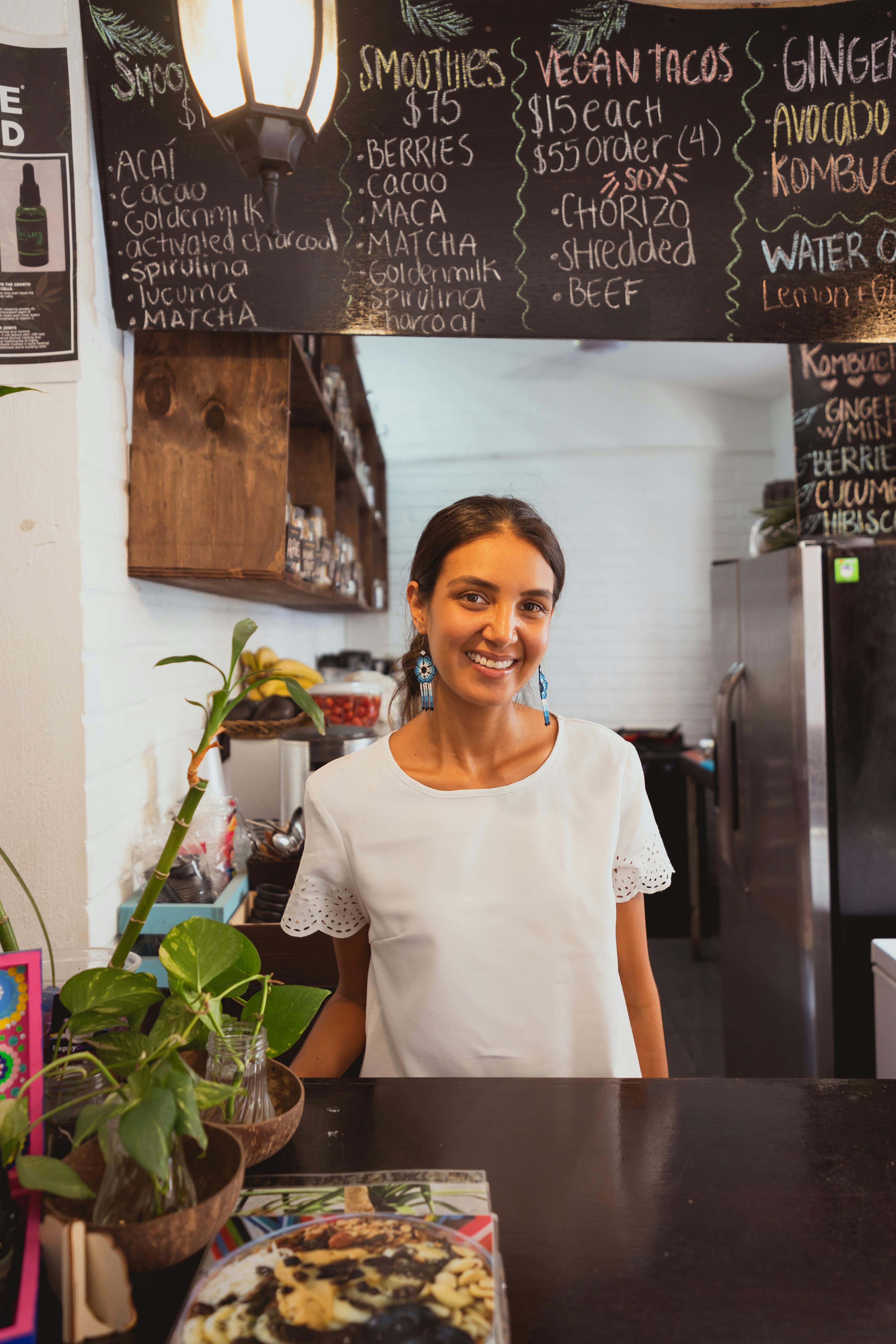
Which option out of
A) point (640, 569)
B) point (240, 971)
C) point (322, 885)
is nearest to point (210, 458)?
point (322, 885)

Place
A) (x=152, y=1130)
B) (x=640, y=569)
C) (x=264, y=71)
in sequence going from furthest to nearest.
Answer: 1. (x=640, y=569)
2. (x=264, y=71)
3. (x=152, y=1130)

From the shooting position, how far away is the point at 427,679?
147 cm

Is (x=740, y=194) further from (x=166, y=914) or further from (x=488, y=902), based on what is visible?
(x=166, y=914)

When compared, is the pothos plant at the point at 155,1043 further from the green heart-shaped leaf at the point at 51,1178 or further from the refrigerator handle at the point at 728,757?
the refrigerator handle at the point at 728,757

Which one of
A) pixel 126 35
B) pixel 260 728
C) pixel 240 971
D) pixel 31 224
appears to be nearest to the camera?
pixel 240 971

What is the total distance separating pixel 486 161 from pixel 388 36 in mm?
304

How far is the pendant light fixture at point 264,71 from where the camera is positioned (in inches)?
41.5

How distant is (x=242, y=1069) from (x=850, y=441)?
281 centimetres

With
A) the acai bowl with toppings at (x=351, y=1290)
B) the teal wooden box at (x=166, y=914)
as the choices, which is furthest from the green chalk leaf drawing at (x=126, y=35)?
the acai bowl with toppings at (x=351, y=1290)

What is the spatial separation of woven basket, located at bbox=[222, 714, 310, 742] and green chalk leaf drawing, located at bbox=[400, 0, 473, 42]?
1.71 m

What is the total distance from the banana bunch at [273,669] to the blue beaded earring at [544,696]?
1.52m

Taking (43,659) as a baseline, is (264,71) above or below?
above

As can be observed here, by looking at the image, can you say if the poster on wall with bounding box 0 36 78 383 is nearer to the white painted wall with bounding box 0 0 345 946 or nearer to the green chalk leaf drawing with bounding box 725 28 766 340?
the white painted wall with bounding box 0 0 345 946

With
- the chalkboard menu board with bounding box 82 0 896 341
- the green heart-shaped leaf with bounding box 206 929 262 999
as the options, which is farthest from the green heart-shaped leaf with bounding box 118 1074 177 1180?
the chalkboard menu board with bounding box 82 0 896 341
